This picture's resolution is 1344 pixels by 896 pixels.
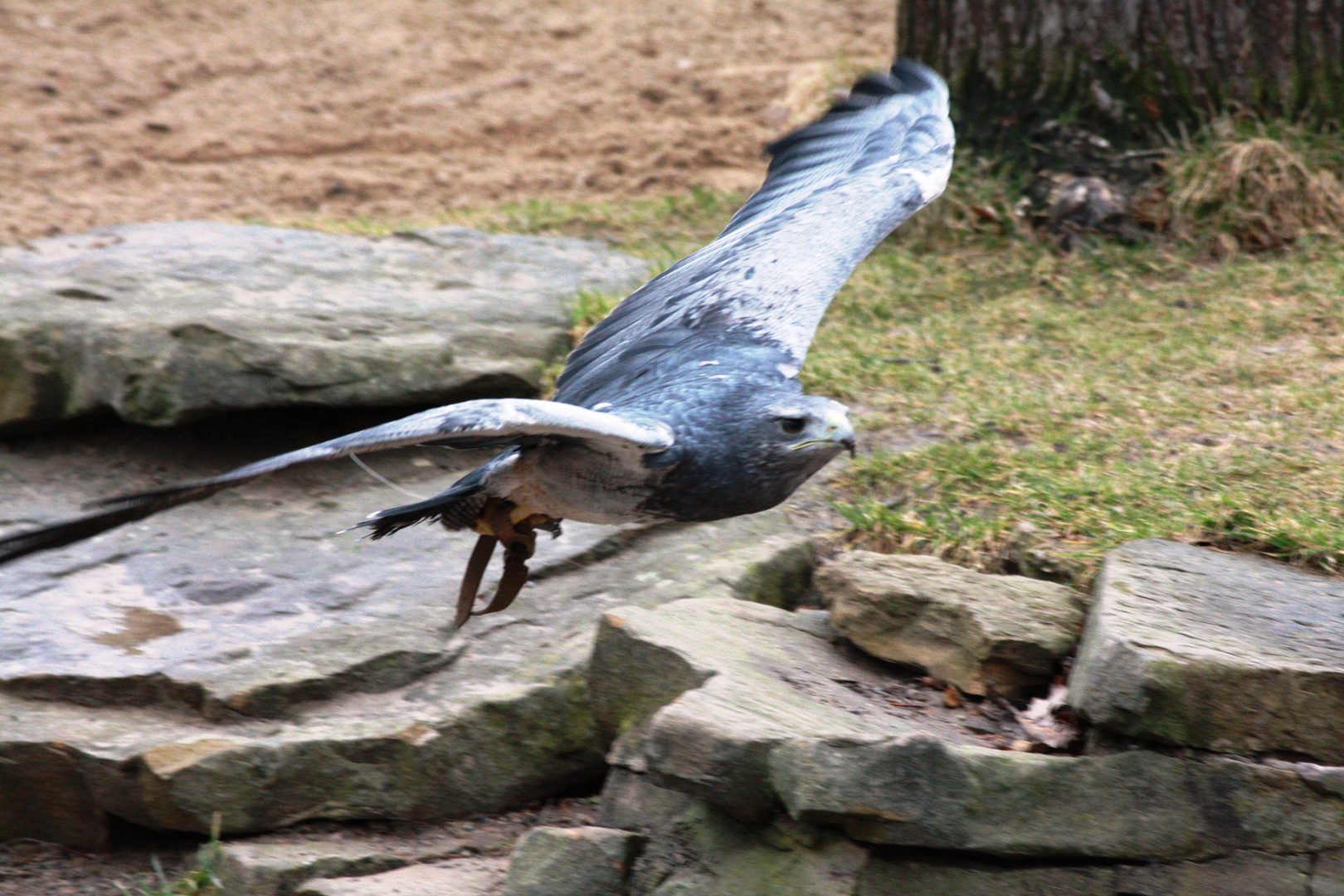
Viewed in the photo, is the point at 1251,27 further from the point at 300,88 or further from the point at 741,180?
the point at 300,88

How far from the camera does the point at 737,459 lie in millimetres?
2895

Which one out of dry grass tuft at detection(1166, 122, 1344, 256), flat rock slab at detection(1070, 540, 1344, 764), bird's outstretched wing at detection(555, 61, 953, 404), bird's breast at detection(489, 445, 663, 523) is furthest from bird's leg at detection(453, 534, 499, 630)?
dry grass tuft at detection(1166, 122, 1344, 256)

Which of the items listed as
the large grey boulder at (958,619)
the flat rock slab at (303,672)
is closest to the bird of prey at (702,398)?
the flat rock slab at (303,672)

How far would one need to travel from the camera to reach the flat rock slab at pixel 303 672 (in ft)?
10.00

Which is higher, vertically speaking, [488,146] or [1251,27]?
[1251,27]

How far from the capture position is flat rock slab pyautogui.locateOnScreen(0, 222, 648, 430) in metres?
4.17

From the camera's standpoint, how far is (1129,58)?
Result: 5.79 metres

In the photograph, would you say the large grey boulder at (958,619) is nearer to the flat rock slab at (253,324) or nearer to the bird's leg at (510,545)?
the bird's leg at (510,545)

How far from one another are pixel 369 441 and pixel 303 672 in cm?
108

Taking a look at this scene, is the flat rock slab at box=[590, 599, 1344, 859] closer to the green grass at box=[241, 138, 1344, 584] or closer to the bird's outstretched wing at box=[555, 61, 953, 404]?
the green grass at box=[241, 138, 1344, 584]

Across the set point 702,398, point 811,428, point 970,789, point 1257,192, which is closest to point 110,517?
point 702,398

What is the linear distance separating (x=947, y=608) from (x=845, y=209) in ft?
4.24

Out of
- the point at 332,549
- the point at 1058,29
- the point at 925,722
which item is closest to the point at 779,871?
the point at 925,722

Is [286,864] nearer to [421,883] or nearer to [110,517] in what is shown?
[421,883]
